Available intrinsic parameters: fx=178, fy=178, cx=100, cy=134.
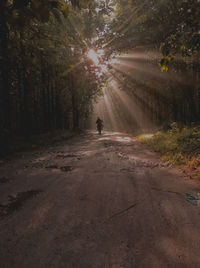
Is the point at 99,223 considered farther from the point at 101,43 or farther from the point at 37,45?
the point at 101,43

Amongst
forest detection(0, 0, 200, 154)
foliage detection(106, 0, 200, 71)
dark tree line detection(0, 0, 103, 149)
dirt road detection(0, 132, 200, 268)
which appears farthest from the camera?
foliage detection(106, 0, 200, 71)

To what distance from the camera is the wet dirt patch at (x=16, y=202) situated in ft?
9.14

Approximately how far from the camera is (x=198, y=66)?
544 inches

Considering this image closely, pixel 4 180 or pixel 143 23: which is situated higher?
pixel 143 23

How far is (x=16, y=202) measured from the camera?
315 centimetres

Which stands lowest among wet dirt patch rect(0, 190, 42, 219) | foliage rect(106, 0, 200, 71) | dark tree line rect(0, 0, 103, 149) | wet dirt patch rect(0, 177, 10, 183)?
wet dirt patch rect(0, 177, 10, 183)

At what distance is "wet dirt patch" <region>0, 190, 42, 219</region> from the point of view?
2.79m

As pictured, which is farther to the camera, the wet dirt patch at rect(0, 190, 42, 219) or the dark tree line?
the wet dirt patch at rect(0, 190, 42, 219)

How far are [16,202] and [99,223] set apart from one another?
165 centimetres

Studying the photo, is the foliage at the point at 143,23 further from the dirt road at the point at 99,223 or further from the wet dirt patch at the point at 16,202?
the wet dirt patch at the point at 16,202

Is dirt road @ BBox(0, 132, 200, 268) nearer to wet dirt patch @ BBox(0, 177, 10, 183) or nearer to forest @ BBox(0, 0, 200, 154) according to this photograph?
wet dirt patch @ BBox(0, 177, 10, 183)

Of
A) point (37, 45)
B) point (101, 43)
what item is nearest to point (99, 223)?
point (37, 45)

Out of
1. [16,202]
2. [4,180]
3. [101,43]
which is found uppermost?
[101,43]

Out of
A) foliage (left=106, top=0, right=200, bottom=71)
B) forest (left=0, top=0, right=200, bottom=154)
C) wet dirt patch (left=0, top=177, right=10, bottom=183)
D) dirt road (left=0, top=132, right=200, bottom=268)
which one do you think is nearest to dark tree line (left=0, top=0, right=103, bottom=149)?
forest (left=0, top=0, right=200, bottom=154)
